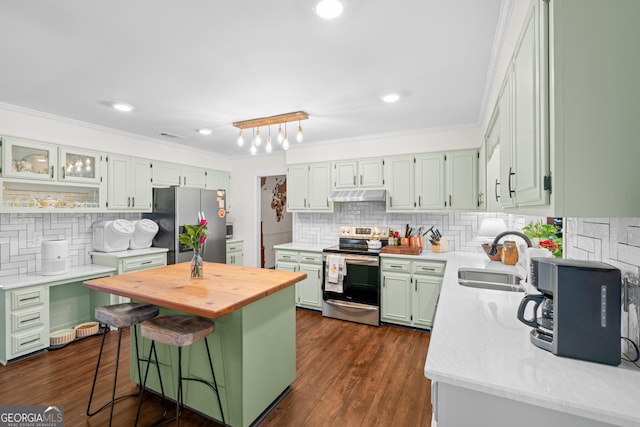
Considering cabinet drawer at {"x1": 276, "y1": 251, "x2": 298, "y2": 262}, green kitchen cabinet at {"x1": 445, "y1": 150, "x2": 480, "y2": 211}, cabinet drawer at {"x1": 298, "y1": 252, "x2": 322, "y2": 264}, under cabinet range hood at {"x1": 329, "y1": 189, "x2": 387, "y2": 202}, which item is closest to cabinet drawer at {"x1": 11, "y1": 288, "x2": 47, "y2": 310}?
cabinet drawer at {"x1": 276, "y1": 251, "x2": 298, "y2": 262}

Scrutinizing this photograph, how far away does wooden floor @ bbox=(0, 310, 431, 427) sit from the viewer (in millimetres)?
2070

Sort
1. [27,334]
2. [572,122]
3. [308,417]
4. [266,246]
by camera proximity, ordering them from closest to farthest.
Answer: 1. [572,122]
2. [308,417]
3. [27,334]
4. [266,246]

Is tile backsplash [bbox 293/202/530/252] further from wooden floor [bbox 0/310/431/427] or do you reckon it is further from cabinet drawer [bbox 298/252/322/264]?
wooden floor [bbox 0/310/431/427]

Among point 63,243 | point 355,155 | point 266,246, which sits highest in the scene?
point 355,155

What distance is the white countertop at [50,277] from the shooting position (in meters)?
2.83

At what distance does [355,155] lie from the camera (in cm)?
430

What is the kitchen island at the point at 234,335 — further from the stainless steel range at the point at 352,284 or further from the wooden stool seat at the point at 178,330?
the stainless steel range at the point at 352,284

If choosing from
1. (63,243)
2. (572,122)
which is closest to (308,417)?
(572,122)

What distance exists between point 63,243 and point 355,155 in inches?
144

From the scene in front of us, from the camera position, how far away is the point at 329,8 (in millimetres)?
1576

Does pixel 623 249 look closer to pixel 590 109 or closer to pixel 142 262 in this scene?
pixel 590 109

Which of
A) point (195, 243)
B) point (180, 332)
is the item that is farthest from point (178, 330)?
point (195, 243)

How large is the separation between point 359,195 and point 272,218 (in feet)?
10.6

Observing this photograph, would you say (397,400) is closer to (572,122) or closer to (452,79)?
(572,122)
